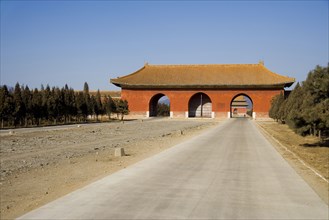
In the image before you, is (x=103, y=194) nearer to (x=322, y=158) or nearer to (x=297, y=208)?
(x=297, y=208)

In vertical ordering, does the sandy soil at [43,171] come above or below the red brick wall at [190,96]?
below

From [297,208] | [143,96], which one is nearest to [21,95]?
[143,96]

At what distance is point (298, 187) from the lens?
7.43 metres

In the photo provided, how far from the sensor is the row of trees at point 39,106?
37031 mm

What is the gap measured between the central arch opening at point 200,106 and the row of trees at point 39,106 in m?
17.6

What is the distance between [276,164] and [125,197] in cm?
588

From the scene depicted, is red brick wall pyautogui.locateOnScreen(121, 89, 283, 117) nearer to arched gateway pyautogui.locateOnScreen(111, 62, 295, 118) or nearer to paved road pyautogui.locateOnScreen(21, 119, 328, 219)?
arched gateway pyautogui.locateOnScreen(111, 62, 295, 118)

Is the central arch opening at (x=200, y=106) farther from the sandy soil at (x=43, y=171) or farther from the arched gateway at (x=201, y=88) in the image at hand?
the sandy soil at (x=43, y=171)

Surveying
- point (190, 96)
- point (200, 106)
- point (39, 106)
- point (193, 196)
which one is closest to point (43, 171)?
point (193, 196)

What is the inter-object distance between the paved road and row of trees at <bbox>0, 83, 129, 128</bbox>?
101 ft

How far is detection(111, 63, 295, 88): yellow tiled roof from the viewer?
195 ft

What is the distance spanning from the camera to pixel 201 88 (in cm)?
6209

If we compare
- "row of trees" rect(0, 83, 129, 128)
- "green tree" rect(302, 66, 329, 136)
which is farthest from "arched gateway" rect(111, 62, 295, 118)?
"green tree" rect(302, 66, 329, 136)

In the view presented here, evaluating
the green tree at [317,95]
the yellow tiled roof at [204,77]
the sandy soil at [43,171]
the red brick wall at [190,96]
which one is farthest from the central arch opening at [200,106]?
the green tree at [317,95]
